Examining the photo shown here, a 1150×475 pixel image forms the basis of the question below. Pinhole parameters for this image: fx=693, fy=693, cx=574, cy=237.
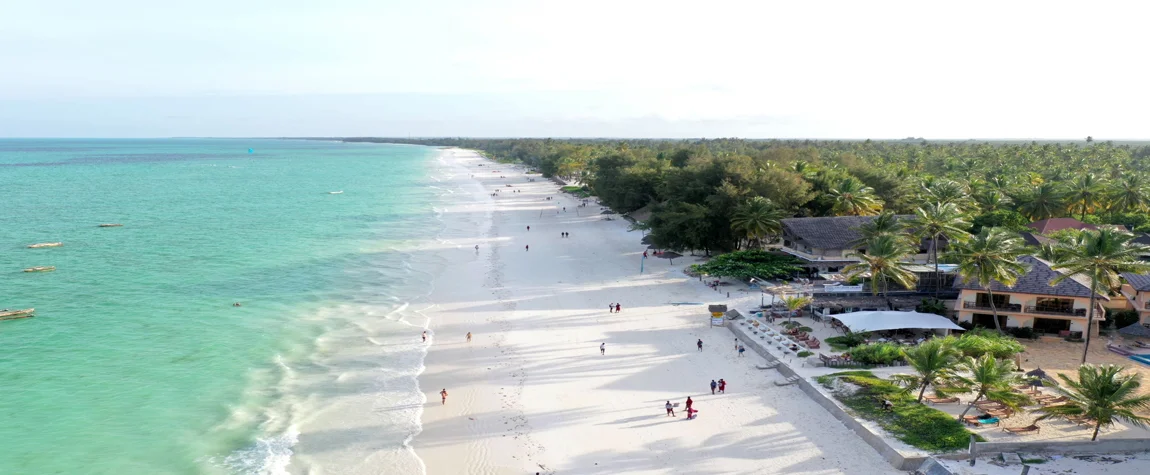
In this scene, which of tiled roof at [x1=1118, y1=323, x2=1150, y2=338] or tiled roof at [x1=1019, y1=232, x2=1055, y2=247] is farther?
tiled roof at [x1=1019, y1=232, x2=1055, y2=247]

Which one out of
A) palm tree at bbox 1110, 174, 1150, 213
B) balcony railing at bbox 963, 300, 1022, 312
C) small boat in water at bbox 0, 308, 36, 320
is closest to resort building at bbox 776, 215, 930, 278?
balcony railing at bbox 963, 300, 1022, 312

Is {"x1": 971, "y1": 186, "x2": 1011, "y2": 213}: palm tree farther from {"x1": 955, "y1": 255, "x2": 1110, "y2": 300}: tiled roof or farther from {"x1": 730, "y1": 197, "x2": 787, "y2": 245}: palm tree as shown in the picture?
{"x1": 955, "y1": 255, "x2": 1110, "y2": 300}: tiled roof

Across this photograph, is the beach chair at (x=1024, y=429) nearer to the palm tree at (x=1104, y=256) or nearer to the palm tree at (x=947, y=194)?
the palm tree at (x=1104, y=256)

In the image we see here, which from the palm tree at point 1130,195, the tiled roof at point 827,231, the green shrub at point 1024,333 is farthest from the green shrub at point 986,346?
the palm tree at point 1130,195

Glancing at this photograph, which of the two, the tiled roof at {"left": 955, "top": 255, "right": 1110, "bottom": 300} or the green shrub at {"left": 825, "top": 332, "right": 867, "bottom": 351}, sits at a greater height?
the tiled roof at {"left": 955, "top": 255, "right": 1110, "bottom": 300}

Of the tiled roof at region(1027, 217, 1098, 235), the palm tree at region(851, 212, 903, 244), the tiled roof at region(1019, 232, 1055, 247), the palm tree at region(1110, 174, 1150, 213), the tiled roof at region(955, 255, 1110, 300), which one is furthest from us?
the palm tree at region(1110, 174, 1150, 213)

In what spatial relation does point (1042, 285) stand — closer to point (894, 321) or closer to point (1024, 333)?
point (1024, 333)

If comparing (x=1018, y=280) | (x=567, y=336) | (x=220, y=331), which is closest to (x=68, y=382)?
(x=220, y=331)

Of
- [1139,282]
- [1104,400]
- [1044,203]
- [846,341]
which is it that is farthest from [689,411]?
[1044,203]

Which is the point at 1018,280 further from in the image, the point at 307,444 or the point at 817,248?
the point at 307,444
